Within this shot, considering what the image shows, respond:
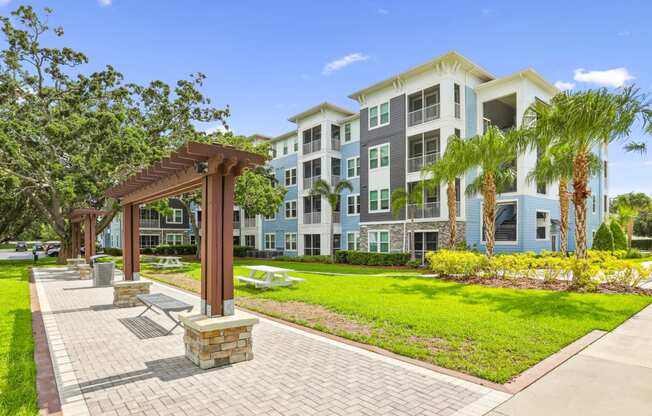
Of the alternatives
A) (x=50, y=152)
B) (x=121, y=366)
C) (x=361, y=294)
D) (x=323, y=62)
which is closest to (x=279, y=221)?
(x=50, y=152)

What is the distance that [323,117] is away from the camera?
104ft

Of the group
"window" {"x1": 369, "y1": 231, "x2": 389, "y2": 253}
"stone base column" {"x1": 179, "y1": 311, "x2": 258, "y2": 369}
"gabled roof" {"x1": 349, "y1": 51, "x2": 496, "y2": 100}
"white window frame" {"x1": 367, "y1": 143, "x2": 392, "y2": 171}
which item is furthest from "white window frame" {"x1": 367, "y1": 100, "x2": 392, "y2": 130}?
"stone base column" {"x1": 179, "y1": 311, "x2": 258, "y2": 369}

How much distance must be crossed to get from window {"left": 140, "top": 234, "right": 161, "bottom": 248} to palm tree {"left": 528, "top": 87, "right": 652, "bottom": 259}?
43.7 meters

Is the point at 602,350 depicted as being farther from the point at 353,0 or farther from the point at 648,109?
the point at 353,0

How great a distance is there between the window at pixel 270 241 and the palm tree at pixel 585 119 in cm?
2822

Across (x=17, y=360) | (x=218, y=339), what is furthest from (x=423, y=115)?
(x=17, y=360)

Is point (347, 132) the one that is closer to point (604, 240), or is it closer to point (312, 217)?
point (312, 217)

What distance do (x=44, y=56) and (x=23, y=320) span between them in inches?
755

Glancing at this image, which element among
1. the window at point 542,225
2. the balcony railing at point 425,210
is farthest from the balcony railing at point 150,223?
the window at point 542,225

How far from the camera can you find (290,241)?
36125 millimetres

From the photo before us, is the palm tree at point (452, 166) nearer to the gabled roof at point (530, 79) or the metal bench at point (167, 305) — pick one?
the gabled roof at point (530, 79)

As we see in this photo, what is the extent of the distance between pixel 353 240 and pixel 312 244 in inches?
179

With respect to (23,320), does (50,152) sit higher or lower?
higher

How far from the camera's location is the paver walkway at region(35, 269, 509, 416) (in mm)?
4543
